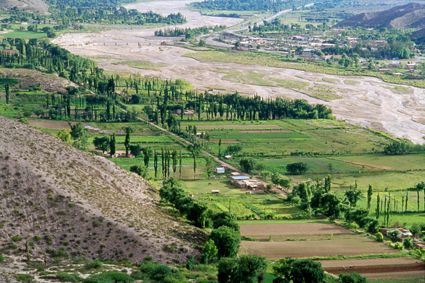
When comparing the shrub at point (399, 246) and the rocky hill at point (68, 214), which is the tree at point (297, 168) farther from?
the rocky hill at point (68, 214)

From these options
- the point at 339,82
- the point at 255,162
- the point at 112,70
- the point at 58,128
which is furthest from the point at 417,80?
the point at 58,128

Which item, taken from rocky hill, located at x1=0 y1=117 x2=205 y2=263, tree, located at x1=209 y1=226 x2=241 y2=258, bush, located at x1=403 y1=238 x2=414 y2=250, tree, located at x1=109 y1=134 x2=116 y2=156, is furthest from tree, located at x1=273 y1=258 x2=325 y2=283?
tree, located at x1=109 y1=134 x2=116 y2=156

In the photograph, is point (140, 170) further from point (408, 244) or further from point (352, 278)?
point (352, 278)

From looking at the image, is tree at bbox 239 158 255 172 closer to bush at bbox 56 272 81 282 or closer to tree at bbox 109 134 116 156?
tree at bbox 109 134 116 156

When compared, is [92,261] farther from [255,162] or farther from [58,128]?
[58,128]

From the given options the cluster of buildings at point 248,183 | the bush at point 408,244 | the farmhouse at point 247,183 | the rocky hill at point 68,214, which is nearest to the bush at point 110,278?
the rocky hill at point 68,214

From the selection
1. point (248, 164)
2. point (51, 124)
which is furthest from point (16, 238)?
point (51, 124)

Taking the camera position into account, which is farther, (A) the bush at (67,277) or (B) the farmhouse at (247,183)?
(B) the farmhouse at (247,183)
